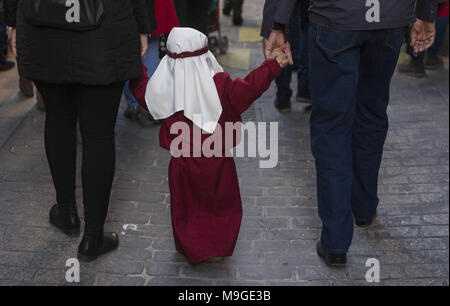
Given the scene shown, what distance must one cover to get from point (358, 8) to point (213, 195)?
1113 millimetres

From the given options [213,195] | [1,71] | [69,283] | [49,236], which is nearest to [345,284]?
[213,195]

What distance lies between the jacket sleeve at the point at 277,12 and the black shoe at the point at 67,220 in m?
1.37

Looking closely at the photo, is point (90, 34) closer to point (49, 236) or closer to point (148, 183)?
point (49, 236)

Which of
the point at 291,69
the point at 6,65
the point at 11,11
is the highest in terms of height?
the point at 11,11

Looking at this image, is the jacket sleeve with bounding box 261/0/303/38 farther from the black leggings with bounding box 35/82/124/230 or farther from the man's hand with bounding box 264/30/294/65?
the black leggings with bounding box 35/82/124/230

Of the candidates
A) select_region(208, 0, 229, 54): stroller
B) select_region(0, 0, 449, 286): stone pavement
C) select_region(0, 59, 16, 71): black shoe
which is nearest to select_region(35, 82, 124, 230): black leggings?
select_region(0, 0, 449, 286): stone pavement

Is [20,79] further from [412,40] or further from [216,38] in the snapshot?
[412,40]

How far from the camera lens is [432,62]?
6215 millimetres

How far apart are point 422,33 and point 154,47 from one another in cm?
204

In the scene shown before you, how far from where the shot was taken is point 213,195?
3.20m

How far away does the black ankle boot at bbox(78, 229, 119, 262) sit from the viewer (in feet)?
10.6

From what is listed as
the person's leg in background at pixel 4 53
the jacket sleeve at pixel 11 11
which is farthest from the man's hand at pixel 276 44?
the person's leg in background at pixel 4 53

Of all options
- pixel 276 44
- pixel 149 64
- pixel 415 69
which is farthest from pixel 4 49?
pixel 415 69

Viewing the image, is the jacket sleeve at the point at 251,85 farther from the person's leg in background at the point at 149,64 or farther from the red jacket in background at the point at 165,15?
the person's leg in background at the point at 149,64
